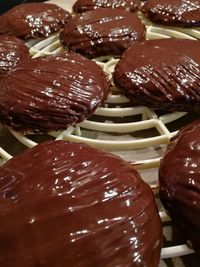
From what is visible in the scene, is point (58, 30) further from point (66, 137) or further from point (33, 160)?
point (33, 160)

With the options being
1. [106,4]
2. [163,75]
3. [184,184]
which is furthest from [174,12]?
[184,184]

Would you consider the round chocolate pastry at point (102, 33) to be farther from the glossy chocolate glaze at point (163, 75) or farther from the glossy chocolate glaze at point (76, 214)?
the glossy chocolate glaze at point (76, 214)

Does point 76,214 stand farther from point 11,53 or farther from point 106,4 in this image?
point 106,4

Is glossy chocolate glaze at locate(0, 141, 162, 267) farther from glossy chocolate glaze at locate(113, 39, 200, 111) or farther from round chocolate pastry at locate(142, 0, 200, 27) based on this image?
round chocolate pastry at locate(142, 0, 200, 27)

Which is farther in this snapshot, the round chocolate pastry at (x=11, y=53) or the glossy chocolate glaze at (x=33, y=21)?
the glossy chocolate glaze at (x=33, y=21)

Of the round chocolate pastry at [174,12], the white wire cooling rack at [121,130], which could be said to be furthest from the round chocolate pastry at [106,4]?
the white wire cooling rack at [121,130]

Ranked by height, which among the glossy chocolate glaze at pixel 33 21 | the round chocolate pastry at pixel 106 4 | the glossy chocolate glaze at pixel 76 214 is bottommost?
the glossy chocolate glaze at pixel 76 214

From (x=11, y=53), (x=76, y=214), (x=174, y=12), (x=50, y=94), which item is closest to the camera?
(x=76, y=214)
